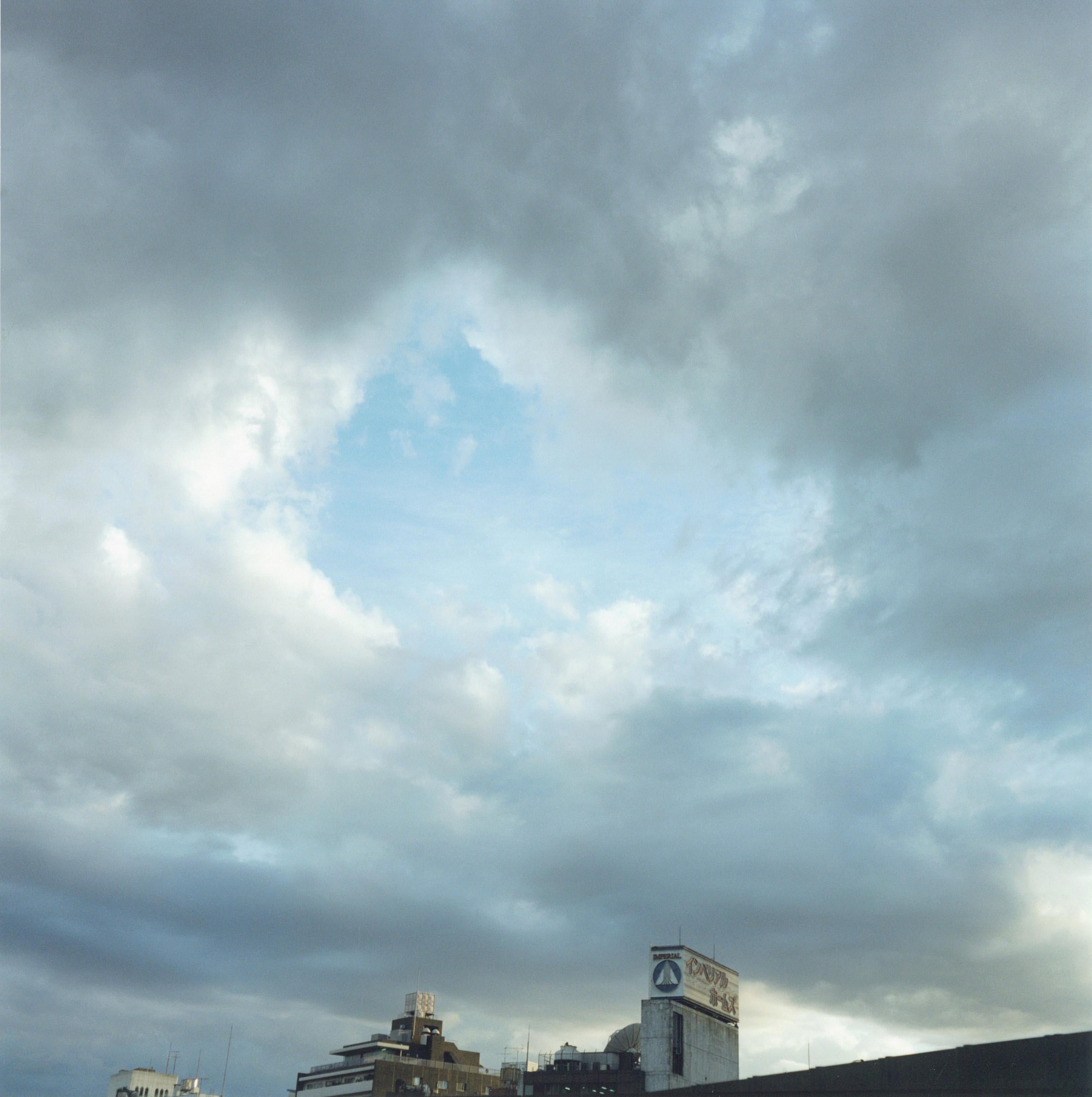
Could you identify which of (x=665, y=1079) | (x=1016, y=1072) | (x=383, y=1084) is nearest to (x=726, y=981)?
(x=665, y=1079)

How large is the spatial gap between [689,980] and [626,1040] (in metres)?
18.7

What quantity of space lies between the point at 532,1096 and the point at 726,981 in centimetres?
3882

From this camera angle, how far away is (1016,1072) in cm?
7000

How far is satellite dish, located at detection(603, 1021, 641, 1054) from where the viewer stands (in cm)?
18000

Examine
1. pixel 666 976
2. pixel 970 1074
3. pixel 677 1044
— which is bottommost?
pixel 970 1074

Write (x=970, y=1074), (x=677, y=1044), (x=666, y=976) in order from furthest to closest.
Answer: (x=666, y=976) → (x=677, y=1044) → (x=970, y=1074)

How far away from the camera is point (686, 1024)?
559 feet

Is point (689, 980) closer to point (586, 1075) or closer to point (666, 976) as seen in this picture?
point (666, 976)

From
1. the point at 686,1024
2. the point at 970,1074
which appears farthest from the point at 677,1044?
the point at 970,1074

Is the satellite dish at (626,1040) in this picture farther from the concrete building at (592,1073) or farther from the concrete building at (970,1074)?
the concrete building at (970,1074)

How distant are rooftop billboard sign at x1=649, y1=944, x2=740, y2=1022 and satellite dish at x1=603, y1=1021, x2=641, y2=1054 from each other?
1097cm

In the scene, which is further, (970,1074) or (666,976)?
(666,976)

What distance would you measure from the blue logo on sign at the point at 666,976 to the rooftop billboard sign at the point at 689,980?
2.3 inches

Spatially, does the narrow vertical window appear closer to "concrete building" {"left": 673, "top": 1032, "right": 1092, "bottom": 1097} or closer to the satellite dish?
the satellite dish
